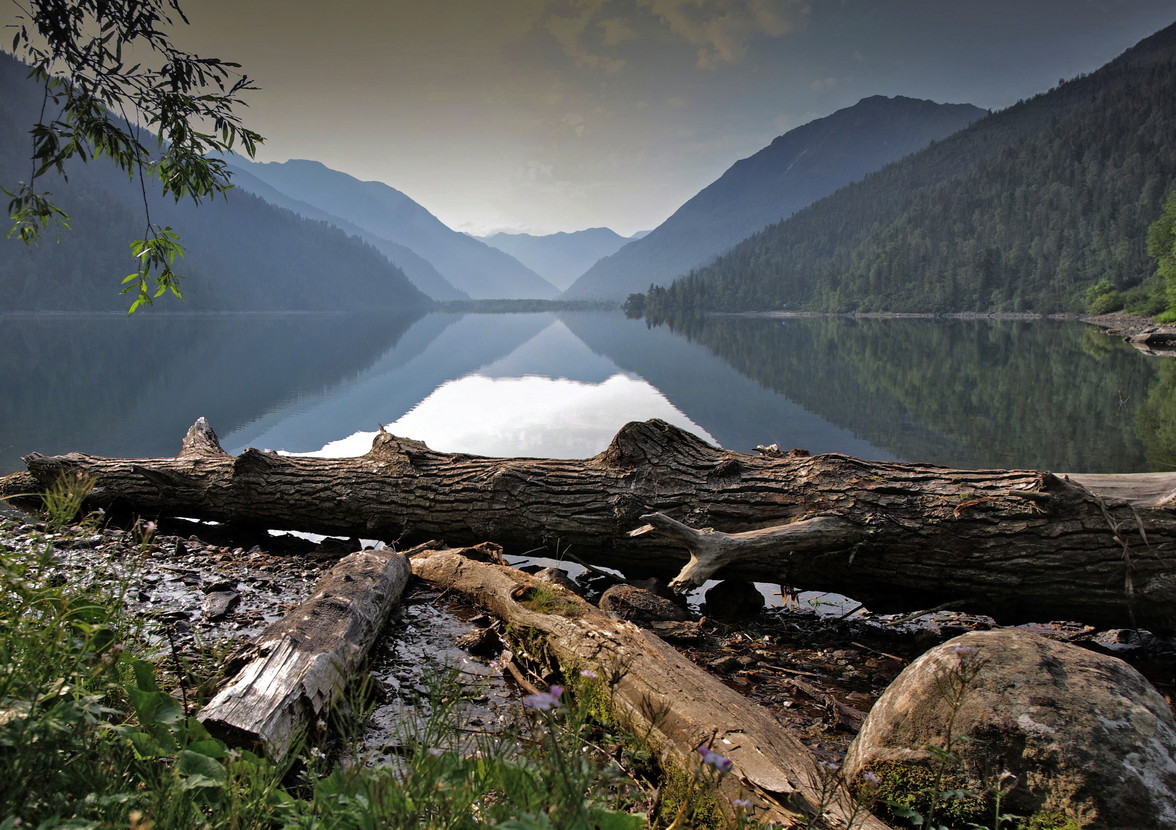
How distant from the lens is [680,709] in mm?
3354

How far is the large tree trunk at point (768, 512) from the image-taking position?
519cm

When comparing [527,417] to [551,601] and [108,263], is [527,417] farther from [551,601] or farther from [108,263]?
[108,263]

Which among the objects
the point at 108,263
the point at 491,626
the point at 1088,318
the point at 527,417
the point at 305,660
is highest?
the point at 108,263

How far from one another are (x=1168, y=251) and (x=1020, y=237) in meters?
94.3

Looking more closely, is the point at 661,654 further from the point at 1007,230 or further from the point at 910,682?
the point at 1007,230

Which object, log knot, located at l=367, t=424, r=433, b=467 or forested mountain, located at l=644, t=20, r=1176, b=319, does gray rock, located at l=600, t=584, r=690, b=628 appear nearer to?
log knot, located at l=367, t=424, r=433, b=467

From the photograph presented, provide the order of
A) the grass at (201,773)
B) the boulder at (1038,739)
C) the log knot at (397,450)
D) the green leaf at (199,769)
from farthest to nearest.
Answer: the log knot at (397,450), the boulder at (1038,739), the green leaf at (199,769), the grass at (201,773)

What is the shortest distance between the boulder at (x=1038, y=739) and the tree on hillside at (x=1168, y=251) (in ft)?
236

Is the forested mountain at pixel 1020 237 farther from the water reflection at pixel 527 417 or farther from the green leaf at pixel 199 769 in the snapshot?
the green leaf at pixel 199 769

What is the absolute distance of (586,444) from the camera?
1381 centimetres

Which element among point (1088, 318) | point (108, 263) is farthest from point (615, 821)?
point (108, 263)

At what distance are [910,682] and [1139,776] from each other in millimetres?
961

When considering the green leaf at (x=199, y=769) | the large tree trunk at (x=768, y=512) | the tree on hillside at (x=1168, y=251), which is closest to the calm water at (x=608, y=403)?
the large tree trunk at (x=768, y=512)

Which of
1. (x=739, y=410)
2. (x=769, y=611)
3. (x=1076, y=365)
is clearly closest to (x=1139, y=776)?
(x=769, y=611)
